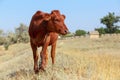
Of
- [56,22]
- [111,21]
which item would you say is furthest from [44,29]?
[111,21]

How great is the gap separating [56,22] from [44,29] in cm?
54

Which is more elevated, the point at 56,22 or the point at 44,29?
the point at 56,22

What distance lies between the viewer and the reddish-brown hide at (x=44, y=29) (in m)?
9.24

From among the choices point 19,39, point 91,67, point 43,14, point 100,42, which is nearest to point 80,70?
point 91,67

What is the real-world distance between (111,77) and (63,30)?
1.63m

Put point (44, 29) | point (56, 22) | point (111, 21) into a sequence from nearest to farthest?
point (56, 22) < point (44, 29) < point (111, 21)

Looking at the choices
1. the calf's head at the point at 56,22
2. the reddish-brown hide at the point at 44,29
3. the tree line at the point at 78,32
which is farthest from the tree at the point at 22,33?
the calf's head at the point at 56,22

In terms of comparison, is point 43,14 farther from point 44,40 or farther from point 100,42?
point 100,42

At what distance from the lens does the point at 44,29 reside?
31.7 feet

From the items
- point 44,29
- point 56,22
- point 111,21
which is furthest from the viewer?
point 111,21

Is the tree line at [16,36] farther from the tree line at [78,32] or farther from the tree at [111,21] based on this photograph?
A: the tree at [111,21]

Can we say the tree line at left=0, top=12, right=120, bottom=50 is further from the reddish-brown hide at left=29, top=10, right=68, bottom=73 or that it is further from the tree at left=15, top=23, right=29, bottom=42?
the reddish-brown hide at left=29, top=10, right=68, bottom=73

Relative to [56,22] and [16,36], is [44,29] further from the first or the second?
[16,36]

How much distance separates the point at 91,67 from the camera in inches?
443
